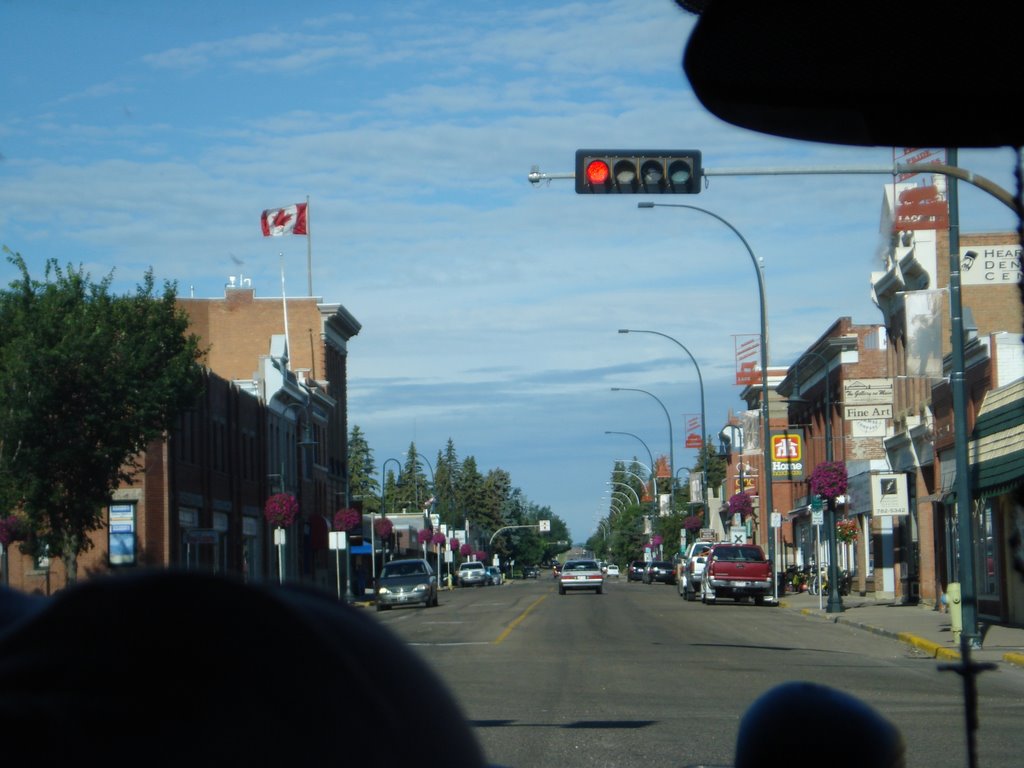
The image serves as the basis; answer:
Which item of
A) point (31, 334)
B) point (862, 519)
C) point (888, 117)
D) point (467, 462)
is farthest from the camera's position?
point (467, 462)

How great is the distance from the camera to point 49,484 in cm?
3158

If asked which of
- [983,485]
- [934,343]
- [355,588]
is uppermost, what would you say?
[934,343]

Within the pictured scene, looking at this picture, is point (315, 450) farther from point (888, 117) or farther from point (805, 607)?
point (888, 117)

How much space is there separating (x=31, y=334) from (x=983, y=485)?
2024 cm

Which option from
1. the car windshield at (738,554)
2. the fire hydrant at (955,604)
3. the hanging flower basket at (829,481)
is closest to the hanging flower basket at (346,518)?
the car windshield at (738,554)

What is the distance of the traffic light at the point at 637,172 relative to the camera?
16.8 meters

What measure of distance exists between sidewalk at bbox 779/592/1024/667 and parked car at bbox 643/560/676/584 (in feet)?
127

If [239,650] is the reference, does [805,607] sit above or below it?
below

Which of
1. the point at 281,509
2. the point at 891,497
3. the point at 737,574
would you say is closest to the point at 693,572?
the point at 737,574

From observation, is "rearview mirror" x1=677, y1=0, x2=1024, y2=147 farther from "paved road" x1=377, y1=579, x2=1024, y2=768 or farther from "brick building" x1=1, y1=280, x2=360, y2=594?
"brick building" x1=1, y1=280, x2=360, y2=594

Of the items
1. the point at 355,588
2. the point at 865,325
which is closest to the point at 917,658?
the point at 865,325

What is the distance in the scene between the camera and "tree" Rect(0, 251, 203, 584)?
30.5 meters

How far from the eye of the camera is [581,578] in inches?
2344

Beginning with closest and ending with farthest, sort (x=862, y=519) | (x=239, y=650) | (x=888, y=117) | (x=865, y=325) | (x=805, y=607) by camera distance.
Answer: (x=239, y=650) < (x=888, y=117) < (x=805, y=607) < (x=862, y=519) < (x=865, y=325)
